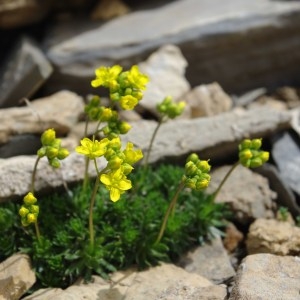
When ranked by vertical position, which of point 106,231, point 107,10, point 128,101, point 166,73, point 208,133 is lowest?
point 208,133

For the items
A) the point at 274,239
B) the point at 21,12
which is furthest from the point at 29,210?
the point at 21,12

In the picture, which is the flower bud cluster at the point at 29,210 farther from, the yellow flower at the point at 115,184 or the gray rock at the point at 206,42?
the gray rock at the point at 206,42

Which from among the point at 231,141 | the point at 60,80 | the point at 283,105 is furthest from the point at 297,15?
the point at 60,80

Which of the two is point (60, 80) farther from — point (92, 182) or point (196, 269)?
point (196, 269)

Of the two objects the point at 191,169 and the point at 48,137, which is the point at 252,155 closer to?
the point at 191,169

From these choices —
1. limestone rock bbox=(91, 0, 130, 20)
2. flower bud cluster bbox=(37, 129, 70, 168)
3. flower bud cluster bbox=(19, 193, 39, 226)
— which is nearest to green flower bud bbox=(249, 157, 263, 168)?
flower bud cluster bbox=(37, 129, 70, 168)

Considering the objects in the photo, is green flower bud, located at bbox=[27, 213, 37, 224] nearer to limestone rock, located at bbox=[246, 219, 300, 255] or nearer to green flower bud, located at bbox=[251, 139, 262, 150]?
green flower bud, located at bbox=[251, 139, 262, 150]
